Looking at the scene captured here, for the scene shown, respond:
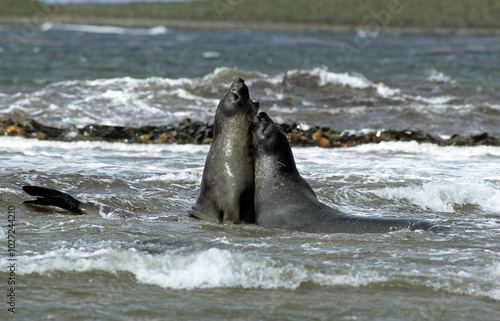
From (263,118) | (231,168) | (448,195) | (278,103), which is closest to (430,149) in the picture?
(448,195)

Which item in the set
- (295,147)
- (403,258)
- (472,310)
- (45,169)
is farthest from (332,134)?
(472,310)

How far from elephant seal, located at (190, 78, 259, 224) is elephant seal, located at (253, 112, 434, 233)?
0.10 metres

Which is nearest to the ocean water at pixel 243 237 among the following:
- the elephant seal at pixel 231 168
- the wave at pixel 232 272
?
the wave at pixel 232 272

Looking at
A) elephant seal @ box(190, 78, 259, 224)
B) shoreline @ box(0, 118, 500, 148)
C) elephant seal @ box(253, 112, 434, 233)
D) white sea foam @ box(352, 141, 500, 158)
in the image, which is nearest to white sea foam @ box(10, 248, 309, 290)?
elephant seal @ box(253, 112, 434, 233)

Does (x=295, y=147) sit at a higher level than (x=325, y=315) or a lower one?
higher

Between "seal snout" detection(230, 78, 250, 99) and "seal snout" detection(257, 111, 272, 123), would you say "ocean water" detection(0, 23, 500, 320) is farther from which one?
"seal snout" detection(230, 78, 250, 99)

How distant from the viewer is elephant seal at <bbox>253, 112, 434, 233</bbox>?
5629 millimetres

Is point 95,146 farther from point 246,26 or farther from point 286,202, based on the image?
point 246,26

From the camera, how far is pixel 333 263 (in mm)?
4688

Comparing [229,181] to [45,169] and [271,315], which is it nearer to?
[271,315]

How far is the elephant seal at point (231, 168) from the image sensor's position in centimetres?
618

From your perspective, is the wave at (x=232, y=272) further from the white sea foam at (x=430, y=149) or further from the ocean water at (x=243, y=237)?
the white sea foam at (x=430, y=149)

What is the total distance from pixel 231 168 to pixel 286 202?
621 millimetres

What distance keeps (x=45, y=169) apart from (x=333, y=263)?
5.12 m
